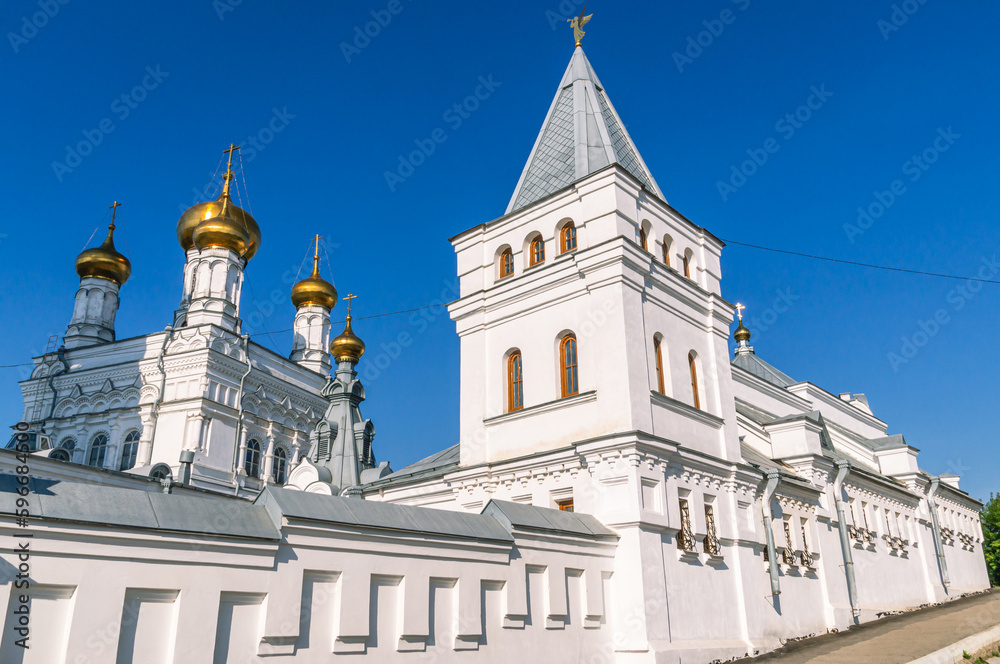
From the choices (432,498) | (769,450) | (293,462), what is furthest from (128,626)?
(293,462)

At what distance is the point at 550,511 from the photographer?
11625 mm

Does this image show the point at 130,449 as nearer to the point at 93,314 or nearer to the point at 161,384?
the point at 161,384

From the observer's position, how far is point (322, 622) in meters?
8.00

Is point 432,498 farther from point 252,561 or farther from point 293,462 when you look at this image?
→ point 293,462

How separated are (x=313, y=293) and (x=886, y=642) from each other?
1391 inches

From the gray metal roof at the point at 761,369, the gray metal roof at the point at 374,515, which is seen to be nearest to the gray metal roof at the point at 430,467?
the gray metal roof at the point at 374,515

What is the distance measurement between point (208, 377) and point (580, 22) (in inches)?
851

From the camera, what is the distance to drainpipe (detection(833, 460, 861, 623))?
18.3 metres

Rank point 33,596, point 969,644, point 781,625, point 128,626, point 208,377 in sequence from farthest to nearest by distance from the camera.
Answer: point 208,377 < point 781,625 < point 969,644 < point 128,626 < point 33,596

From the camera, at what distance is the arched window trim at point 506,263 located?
16203 millimetres

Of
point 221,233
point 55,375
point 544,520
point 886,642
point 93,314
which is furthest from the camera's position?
point 93,314

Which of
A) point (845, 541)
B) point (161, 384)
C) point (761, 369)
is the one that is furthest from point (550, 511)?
point (161, 384)

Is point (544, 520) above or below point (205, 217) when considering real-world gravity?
below

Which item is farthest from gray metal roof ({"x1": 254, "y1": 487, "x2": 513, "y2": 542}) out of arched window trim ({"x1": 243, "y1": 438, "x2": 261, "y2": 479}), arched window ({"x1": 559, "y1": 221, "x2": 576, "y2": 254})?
arched window trim ({"x1": 243, "y1": 438, "x2": 261, "y2": 479})
